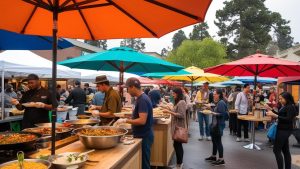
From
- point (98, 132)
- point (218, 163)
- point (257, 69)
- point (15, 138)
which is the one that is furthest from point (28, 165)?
point (257, 69)

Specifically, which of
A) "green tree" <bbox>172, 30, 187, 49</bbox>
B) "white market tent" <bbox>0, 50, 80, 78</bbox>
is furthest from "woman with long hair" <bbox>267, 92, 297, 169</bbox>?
"green tree" <bbox>172, 30, 187, 49</bbox>

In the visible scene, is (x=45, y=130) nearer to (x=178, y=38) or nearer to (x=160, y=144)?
(x=160, y=144)

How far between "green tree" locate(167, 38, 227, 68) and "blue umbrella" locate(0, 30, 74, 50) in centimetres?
4397

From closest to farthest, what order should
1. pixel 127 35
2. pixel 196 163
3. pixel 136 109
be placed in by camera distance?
pixel 127 35, pixel 136 109, pixel 196 163

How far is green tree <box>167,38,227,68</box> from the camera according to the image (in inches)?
1902

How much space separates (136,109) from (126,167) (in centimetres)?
135

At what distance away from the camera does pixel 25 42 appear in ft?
17.6

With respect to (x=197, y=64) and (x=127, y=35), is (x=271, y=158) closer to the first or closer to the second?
(x=127, y=35)

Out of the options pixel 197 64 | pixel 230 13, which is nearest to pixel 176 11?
pixel 197 64

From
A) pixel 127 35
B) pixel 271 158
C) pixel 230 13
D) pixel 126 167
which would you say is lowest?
pixel 271 158

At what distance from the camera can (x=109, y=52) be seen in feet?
22.0

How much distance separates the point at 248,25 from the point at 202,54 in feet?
29.6

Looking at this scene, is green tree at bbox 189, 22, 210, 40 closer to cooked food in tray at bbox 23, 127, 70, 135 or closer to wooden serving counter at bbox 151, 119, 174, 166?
wooden serving counter at bbox 151, 119, 174, 166

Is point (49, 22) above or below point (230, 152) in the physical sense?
above
